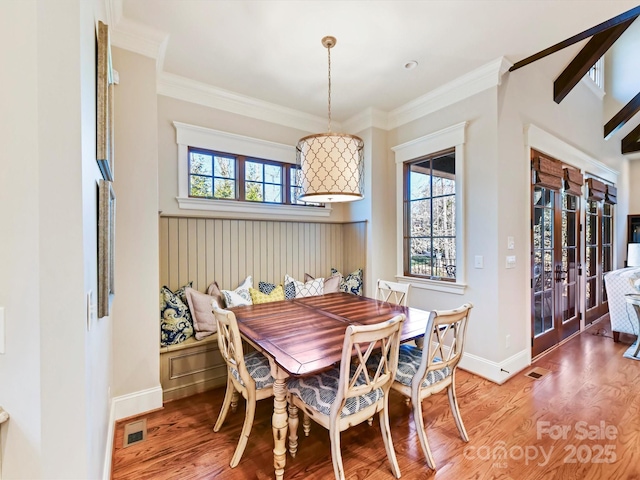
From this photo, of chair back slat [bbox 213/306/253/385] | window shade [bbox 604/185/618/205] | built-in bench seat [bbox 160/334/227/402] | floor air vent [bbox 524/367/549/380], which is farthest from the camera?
window shade [bbox 604/185/618/205]

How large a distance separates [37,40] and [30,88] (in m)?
0.14

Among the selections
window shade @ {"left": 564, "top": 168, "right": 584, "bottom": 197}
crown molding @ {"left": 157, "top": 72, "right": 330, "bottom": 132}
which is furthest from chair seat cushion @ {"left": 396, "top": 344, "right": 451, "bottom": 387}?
window shade @ {"left": 564, "top": 168, "right": 584, "bottom": 197}

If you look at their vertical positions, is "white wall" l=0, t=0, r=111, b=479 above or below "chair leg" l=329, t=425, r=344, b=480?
above

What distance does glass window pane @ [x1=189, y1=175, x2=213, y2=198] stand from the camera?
3084 mm

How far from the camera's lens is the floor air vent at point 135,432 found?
6.47 feet

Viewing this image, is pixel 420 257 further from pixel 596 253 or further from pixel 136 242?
pixel 596 253

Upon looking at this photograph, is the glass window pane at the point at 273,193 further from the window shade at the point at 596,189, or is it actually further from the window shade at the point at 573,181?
the window shade at the point at 596,189

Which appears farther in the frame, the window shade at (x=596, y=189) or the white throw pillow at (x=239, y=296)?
the window shade at (x=596, y=189)

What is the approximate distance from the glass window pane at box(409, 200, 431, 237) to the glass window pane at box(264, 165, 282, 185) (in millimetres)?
1648

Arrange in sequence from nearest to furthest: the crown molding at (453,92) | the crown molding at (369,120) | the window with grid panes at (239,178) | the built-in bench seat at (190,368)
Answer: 1. the built-in bench seat at (190,368)
2. the crown molding at (453,92)
3. the window with grid panes at (239,178)
4. the crown molding at (369,120)

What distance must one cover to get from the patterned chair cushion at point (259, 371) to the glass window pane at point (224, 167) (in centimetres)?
200

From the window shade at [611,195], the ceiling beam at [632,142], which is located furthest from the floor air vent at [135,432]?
the ceiling beam at [632,142]

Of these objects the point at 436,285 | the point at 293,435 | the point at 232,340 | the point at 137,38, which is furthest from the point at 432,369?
the point at 137,38

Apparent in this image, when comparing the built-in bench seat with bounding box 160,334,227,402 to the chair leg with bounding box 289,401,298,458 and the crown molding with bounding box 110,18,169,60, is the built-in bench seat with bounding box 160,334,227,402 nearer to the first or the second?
the chair leg with bounding box 289,401,298,458
